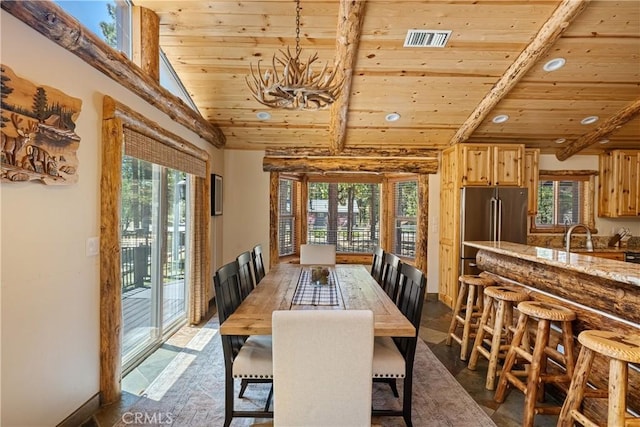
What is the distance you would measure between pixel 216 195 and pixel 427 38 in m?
3.36

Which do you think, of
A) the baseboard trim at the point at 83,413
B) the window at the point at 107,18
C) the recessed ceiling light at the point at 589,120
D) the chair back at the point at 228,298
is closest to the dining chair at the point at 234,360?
the chair back at the point at 228,298

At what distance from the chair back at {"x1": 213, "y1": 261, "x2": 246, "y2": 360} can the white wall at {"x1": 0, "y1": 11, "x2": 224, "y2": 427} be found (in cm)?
87

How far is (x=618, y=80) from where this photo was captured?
3.95 m

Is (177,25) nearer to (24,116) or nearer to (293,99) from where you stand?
(293,99)

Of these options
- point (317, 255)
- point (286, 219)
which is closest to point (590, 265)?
point (317, 255)

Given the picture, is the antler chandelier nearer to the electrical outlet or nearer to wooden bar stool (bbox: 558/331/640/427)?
the electrical outlet

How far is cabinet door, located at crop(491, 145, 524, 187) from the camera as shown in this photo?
495 centimetres

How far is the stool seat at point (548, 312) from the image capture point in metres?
2.32

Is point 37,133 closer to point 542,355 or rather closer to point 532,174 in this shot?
point 542,355

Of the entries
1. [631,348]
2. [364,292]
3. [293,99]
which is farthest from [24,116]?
[631,348]

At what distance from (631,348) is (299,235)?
5.38 meters

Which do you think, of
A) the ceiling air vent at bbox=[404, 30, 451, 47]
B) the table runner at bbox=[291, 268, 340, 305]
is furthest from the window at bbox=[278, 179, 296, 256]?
the ceiling air vent at bbox=[404, 30, 451, 47]

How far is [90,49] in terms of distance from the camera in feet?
7.22

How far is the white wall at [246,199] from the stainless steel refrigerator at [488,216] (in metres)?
2.90
